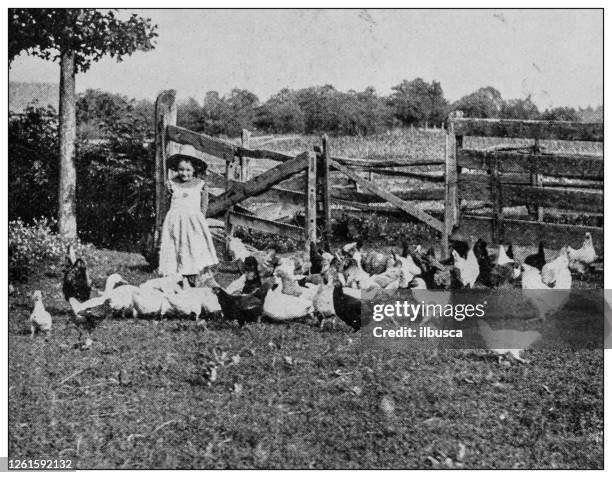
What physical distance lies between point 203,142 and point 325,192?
104 centimetres

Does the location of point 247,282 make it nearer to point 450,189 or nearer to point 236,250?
point 236,250

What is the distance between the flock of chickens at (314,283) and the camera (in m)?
4.93

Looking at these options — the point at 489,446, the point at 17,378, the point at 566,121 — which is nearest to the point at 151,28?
the point at 17,378

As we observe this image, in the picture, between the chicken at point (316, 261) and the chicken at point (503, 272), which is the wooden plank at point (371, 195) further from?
the chicken at point (503, 272)

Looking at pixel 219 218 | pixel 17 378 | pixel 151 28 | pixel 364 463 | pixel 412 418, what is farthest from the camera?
pixel 219 218

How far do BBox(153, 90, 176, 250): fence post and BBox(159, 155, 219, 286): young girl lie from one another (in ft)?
0.29

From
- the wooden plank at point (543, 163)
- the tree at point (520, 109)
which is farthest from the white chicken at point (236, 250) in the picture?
the tree at point (520, 109)

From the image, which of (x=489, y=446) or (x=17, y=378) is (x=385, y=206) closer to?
(x=489, y=446)

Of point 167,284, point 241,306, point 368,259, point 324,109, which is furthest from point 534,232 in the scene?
point 167,284

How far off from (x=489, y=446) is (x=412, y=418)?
1.53 feet

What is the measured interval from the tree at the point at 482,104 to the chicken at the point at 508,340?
1.57 metres

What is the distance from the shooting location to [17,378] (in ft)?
15.1

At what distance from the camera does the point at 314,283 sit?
203 inches

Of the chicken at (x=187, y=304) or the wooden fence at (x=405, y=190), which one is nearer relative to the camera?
the wooden fence at (x=405, y=190)
